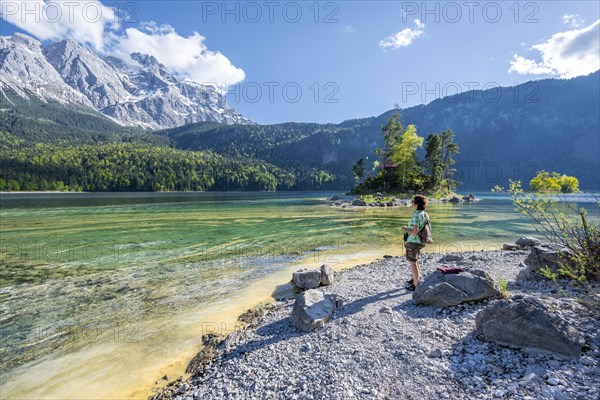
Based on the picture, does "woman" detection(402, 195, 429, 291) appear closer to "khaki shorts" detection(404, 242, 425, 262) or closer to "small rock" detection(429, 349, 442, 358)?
"khaki shorts" detection(404, 242, 425, 262)

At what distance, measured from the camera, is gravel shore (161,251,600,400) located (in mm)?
5195

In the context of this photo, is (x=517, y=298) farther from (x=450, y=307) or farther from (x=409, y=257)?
(x=409, y=257)

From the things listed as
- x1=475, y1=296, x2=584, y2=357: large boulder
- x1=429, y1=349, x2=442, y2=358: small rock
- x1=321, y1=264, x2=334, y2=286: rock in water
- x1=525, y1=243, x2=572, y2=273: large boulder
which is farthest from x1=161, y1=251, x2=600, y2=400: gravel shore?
x1=321, y1=264, x2=334, y2=286: rock in water

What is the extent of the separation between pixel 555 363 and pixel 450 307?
3062 mm

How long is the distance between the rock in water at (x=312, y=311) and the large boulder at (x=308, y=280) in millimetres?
3892

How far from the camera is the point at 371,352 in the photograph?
22.1 ft

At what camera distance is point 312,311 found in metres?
8.71

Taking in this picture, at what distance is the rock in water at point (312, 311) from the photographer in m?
8.43

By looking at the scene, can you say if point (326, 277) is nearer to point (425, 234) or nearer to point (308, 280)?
point (308, 280)

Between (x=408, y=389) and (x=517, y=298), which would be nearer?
(x=408, y=389)

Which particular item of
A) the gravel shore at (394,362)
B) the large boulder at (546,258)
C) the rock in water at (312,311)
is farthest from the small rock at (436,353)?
the large boulder at (546,258)

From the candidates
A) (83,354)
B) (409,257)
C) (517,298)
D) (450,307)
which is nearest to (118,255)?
(83,354)

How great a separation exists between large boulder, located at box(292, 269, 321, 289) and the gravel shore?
402cm

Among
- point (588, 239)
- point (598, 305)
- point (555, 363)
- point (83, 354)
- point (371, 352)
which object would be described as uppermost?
point (588, 239)
